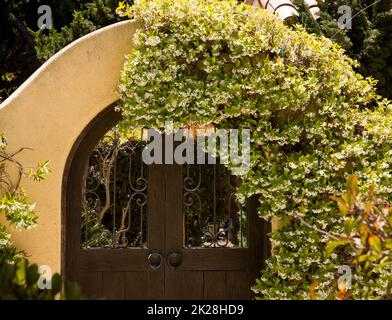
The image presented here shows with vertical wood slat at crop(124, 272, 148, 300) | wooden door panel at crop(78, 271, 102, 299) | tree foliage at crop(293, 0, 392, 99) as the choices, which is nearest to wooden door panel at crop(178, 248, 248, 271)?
vertical wood slat at crop(124, 272, 148, 300)

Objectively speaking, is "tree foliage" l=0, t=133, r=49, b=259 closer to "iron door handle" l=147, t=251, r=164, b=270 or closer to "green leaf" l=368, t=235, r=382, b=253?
"iron door handle" l=147, t=251, r=164, b=270

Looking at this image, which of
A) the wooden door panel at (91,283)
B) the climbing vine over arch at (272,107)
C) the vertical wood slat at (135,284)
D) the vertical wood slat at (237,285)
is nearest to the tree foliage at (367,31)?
the climbing vine over arch at (272,107)

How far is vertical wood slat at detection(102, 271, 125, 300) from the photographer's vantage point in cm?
587

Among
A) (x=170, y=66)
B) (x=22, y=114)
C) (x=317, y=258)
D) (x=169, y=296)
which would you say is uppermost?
(x=170, y=66)

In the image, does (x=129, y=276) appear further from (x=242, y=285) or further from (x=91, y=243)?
(x=242, y=285)

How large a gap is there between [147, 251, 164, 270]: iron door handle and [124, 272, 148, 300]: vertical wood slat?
0.35 feet

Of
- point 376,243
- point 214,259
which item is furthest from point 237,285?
point 376,243

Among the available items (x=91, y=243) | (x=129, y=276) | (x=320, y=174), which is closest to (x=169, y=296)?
(x=129, y=276)

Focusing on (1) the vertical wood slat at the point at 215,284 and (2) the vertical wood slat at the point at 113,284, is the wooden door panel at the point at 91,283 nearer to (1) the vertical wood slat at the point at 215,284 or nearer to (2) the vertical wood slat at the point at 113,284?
(2) the vertical wood slat at the point at 113,284

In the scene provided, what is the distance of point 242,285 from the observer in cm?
595

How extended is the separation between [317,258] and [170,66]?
2037 millimetres

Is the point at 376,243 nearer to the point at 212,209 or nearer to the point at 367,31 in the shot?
the point at 212,209

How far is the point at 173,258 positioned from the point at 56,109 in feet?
5.64

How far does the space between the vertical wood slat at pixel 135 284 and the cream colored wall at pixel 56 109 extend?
68 cm
